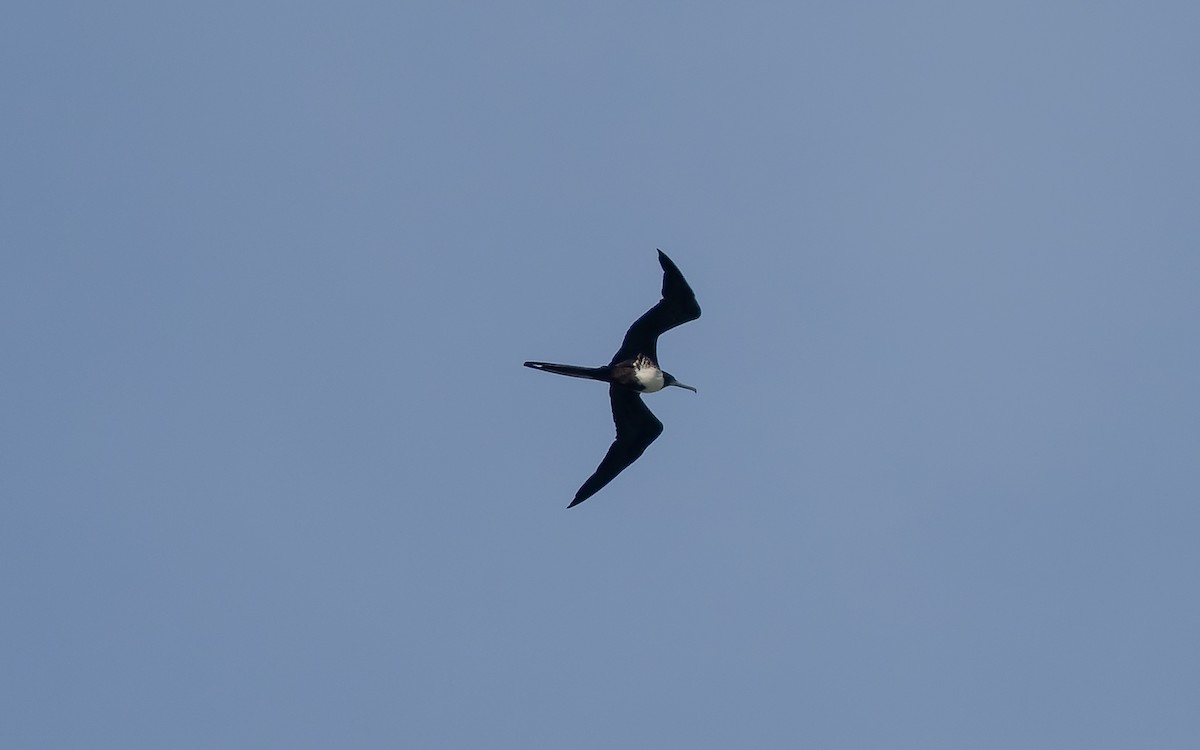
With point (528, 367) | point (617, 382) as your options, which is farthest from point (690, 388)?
point (528, 367)

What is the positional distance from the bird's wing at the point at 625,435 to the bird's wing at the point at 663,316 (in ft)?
3.57

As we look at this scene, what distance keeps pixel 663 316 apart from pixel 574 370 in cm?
193

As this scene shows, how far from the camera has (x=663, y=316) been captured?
31.2 m

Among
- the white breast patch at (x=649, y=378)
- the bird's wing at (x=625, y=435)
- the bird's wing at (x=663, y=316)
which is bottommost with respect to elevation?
the bird's wing at (x=625, y=435)

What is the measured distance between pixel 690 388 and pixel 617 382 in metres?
1.84

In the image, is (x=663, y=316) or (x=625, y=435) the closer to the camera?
(x=663, y=316)

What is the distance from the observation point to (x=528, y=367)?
30.3m

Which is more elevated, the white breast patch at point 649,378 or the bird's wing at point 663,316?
the bird's wing at point 663,316

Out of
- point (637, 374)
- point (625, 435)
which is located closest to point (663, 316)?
point (637, 374)

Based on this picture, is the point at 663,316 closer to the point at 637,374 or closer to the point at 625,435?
the point at 637,374

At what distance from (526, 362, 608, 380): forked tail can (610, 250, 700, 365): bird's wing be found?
759 millimetres

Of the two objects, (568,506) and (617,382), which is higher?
(617,382)

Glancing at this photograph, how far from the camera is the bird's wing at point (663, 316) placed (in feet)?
99.1

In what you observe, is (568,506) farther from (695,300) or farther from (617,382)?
(695,300)
